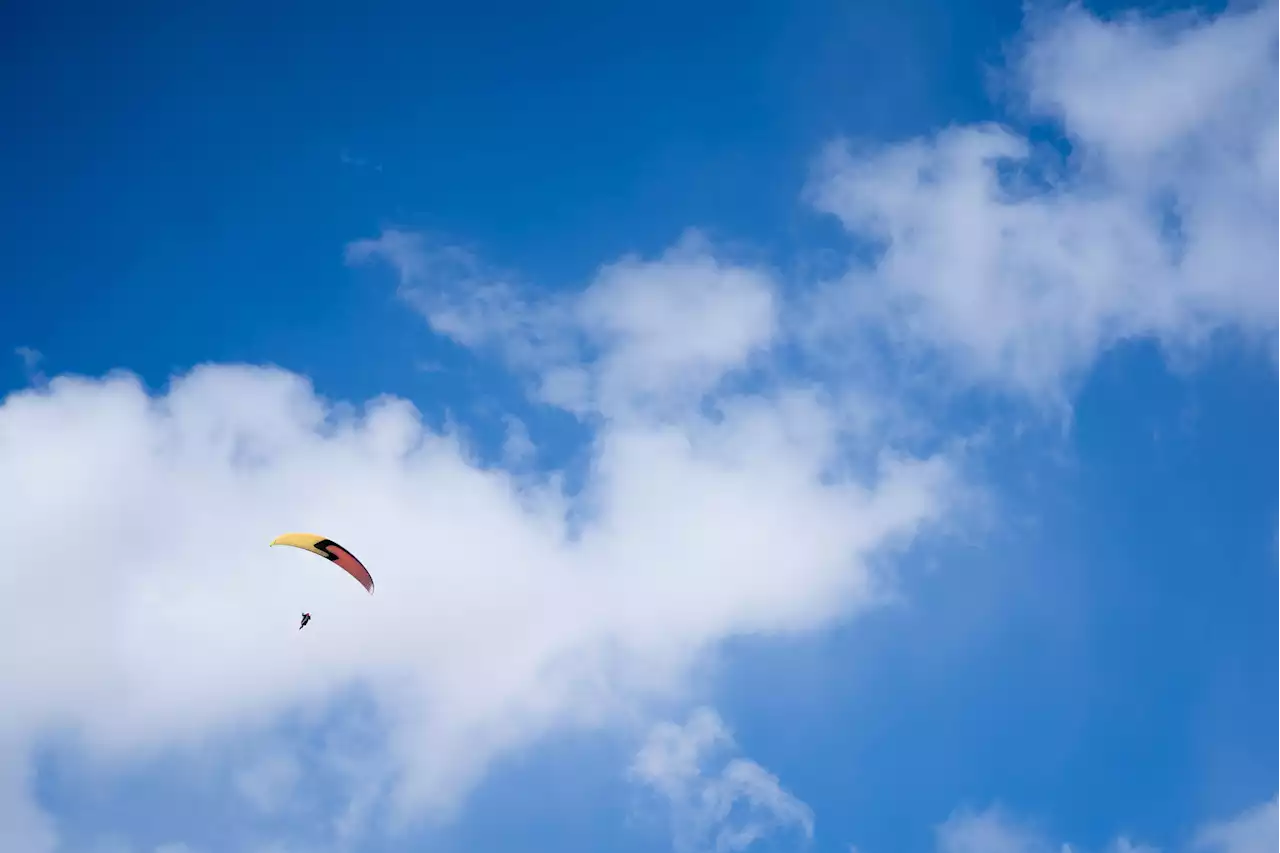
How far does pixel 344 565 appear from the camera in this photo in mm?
86750

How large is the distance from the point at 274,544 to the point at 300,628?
7.68 meters

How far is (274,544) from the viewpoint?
270 feet

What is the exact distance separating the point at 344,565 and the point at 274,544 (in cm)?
595

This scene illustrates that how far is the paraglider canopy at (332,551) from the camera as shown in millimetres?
84588

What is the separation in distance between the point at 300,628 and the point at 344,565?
528 cm

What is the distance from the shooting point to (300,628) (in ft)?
285

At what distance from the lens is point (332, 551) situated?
85562 mm

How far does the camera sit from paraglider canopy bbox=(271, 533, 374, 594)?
84588 mm
